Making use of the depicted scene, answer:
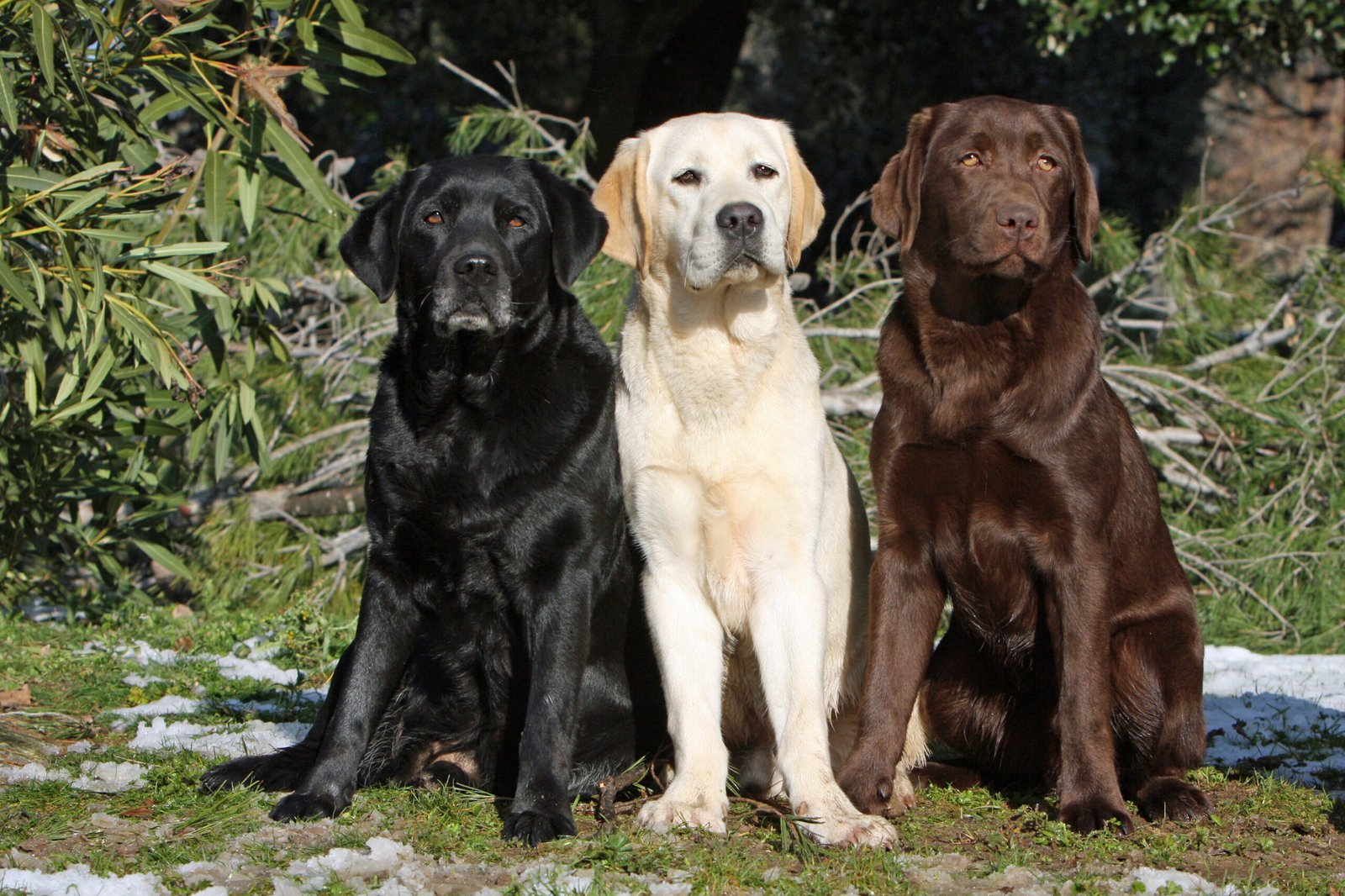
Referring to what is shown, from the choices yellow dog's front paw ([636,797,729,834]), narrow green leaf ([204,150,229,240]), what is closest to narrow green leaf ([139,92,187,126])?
narrow green leaf ([204,150,229,240])

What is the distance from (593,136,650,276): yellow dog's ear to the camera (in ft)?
12.2

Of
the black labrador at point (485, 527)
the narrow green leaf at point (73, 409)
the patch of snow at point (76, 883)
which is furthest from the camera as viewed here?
the narrow green leaf at point (73, 409)

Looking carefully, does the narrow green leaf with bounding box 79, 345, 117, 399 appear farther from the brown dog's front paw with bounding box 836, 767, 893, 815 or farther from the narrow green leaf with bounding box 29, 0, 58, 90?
the brown dog's front paw with bounding box 836, 767, 893, 815

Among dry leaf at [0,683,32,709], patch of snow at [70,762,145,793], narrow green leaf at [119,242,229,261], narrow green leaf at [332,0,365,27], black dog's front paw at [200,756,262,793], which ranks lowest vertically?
dry leaf at [0,683,32,709]

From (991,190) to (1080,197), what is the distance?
341 millimetres

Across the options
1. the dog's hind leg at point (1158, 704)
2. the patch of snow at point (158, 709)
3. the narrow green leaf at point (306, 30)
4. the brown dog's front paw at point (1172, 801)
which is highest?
the narrow green leaf at point (306, 30)

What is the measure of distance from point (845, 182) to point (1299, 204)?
13.1 feet

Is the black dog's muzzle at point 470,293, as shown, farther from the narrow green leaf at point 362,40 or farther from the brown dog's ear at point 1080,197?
the brown dog's ear at point 1080,197

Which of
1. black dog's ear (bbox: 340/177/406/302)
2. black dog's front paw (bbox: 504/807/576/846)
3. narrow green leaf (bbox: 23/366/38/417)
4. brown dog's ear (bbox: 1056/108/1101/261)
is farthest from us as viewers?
narrow green leaf (bbox: 23/366/38/417)

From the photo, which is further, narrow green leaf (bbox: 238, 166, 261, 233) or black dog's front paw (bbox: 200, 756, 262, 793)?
narrow green leaf (bbox: 238, 166, 261, 233)

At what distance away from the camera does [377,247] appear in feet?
11.5

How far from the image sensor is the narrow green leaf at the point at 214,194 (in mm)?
4348

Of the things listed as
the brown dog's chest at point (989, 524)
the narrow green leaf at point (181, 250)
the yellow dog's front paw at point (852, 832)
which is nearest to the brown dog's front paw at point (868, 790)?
the yellow dog's front paw at point (852, 832)

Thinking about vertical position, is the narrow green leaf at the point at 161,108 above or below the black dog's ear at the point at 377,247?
above
